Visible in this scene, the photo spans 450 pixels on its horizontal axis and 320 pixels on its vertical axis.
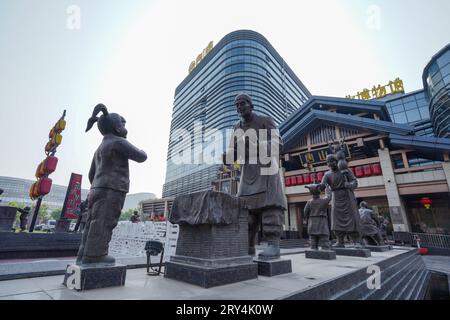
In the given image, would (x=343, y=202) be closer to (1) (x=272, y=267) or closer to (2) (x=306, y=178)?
(1) (x=272, y=267)

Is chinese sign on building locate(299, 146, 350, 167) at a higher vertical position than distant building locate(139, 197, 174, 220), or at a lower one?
higher

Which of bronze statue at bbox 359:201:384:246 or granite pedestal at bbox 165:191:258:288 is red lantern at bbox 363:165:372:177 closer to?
bronze statue at bbox 359:201:384:246

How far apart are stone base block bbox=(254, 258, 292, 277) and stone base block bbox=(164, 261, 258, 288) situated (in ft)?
0.90

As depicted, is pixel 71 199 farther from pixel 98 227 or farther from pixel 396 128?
pixel 396 128

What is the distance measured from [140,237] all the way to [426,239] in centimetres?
1918

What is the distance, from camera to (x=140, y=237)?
9688mm

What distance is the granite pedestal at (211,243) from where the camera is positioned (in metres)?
2.52

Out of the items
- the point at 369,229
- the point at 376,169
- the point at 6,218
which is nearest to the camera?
the point at 369,229

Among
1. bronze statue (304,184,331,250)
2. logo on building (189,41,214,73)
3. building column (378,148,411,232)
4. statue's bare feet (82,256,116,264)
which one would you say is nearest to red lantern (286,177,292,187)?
building column (378,148,411,232)

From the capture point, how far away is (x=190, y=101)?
66812 millimetres

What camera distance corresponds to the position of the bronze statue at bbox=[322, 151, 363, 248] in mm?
6020

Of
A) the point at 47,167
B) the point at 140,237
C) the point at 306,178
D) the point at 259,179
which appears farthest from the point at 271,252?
the point at 306,178
